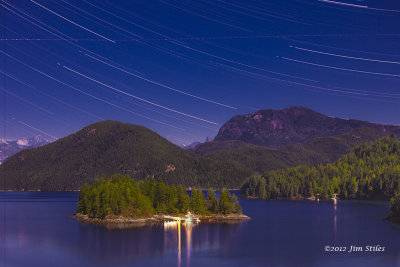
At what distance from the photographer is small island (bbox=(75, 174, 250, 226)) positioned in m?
152

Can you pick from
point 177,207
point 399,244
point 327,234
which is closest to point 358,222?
point 327,234

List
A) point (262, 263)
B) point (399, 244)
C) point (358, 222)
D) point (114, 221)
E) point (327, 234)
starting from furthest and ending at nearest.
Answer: point (358, 222) → point (114, 221) → point (327, 234) → point (399, 244) → point (262, 263)

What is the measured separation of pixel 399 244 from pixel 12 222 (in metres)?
134

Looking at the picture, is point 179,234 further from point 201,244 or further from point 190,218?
point 190,218

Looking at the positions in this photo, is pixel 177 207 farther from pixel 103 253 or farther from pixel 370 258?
pixel 370 258

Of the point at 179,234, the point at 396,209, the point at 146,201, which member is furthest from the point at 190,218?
the point at 396,209

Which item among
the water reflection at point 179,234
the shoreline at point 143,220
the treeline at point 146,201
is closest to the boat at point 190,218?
the water reflection at point 179,234

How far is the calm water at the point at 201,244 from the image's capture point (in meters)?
95.2

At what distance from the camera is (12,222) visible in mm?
173250

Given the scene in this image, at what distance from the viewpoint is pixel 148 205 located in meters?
158

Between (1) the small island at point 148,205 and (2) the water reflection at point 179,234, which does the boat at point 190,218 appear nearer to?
(1) the small island at point 148,205

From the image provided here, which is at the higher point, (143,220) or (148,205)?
(148,205)

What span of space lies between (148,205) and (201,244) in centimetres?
4714

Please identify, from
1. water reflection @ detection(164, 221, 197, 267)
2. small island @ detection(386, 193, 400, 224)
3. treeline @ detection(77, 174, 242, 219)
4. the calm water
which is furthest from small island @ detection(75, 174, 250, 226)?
small island @ detection(386, 193, 400, 224)
